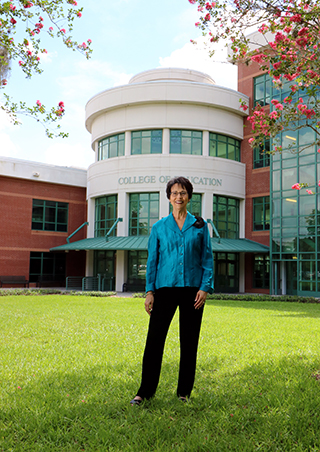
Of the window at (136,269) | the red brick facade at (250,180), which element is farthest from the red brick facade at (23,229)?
the red brick facade at (250,180)

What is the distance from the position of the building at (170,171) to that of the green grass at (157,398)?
18390 millimetres

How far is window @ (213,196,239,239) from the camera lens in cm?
2645

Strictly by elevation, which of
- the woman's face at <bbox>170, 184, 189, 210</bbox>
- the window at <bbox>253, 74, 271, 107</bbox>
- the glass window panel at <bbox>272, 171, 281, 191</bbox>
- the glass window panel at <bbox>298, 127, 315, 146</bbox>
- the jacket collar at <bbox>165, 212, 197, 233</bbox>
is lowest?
the jacket collar at <bbox>165, 212, 197, 233</bbox>

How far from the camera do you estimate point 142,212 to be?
26047 millimetres

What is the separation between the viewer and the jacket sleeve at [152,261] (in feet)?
12.6

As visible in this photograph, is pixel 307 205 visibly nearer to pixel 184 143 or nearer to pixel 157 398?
pixel 184 143

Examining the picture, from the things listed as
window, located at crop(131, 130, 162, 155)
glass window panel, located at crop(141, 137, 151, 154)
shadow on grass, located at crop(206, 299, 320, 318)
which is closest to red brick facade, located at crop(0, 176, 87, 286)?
window, located at crop(131, 130, 162, 155)

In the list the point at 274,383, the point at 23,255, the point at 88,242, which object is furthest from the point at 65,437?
the point at 23,255

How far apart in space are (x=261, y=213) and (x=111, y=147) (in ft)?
36.5

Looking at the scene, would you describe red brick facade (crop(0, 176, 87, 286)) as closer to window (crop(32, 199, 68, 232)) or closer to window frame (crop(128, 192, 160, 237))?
window (crop(32, 199, 68, 232))

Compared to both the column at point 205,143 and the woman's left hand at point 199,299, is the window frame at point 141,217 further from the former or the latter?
the woman's left hand at point 199,299

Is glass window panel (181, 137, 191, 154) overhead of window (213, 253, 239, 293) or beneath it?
overhead

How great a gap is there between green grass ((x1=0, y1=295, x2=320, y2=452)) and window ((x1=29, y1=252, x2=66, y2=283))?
2203cm

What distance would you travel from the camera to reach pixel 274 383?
14.5 feet
